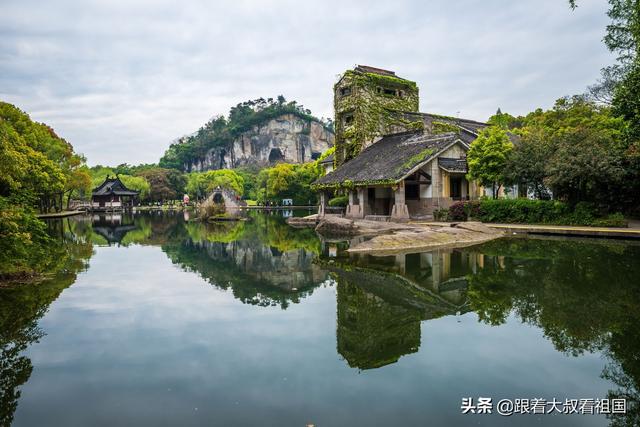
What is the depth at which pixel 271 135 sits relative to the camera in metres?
124

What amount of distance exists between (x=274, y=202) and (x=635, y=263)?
194ft

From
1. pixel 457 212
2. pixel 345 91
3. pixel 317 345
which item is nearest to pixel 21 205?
pixel 317 345

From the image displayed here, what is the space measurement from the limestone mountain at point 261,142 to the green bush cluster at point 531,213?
9935 cm

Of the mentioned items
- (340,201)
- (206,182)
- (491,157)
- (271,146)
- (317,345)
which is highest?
(271,146)

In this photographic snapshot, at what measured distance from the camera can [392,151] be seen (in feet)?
91.9

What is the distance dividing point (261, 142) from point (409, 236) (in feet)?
365

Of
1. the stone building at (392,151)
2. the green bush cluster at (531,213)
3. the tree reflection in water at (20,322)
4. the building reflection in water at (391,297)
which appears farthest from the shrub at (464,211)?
the tree reflection in water at (20,322)

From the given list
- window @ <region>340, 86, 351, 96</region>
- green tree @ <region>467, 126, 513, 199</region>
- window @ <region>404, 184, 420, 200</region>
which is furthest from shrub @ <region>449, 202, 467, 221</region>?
window @ <region>340, 86, 351, 96</region>

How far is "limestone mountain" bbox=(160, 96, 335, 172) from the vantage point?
124312 millimetres

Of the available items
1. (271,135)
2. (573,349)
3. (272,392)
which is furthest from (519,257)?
(271,135)

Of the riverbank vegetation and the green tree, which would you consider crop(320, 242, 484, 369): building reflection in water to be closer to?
the riverbank vegetation

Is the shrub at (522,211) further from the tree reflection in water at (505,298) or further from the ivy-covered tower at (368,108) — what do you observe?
the ivy-covered tower at (368,108)

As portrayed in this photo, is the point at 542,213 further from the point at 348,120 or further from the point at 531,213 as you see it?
the point at 348,120

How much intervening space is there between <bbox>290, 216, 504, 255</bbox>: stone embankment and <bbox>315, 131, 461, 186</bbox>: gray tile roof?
3.28 meters
